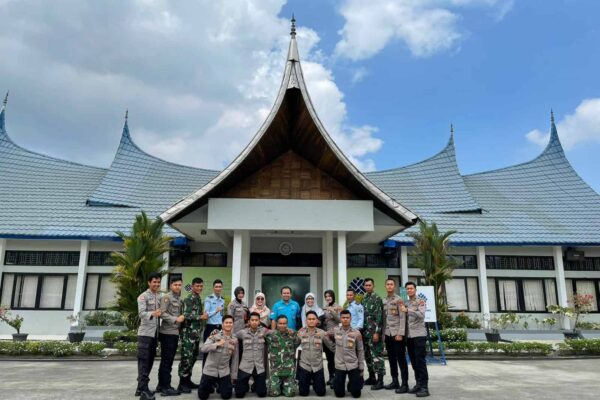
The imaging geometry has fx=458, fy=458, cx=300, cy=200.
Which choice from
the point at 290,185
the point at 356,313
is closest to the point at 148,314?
the point at 356,313

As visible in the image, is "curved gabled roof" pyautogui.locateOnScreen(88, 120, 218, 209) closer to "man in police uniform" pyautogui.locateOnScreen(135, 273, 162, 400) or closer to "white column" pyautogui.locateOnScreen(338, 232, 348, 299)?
"white column" pyautogui.locateOnScreen(338, 232, 348, 299)

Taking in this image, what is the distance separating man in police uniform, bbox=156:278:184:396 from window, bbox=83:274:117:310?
930 centimetres

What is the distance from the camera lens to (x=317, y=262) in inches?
530

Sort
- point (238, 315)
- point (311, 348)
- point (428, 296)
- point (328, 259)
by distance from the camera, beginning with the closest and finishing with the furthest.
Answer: point (311, 348), point (238, 315), point (428, 296), point (328, 259)

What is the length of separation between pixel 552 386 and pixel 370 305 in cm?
294

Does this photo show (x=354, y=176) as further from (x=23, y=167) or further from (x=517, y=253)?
(x=23, y=167)

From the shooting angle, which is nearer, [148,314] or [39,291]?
[148,314]

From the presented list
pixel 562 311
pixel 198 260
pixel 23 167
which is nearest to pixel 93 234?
pixel 198 260

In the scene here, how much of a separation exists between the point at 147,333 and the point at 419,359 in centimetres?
358

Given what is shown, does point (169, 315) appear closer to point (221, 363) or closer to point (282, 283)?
point (221, 363)

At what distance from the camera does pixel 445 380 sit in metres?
7.17

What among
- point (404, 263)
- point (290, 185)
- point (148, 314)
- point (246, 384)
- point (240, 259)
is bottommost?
point (246, 384)

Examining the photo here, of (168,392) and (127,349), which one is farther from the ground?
(127,349)

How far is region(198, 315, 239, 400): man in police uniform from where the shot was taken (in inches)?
230
